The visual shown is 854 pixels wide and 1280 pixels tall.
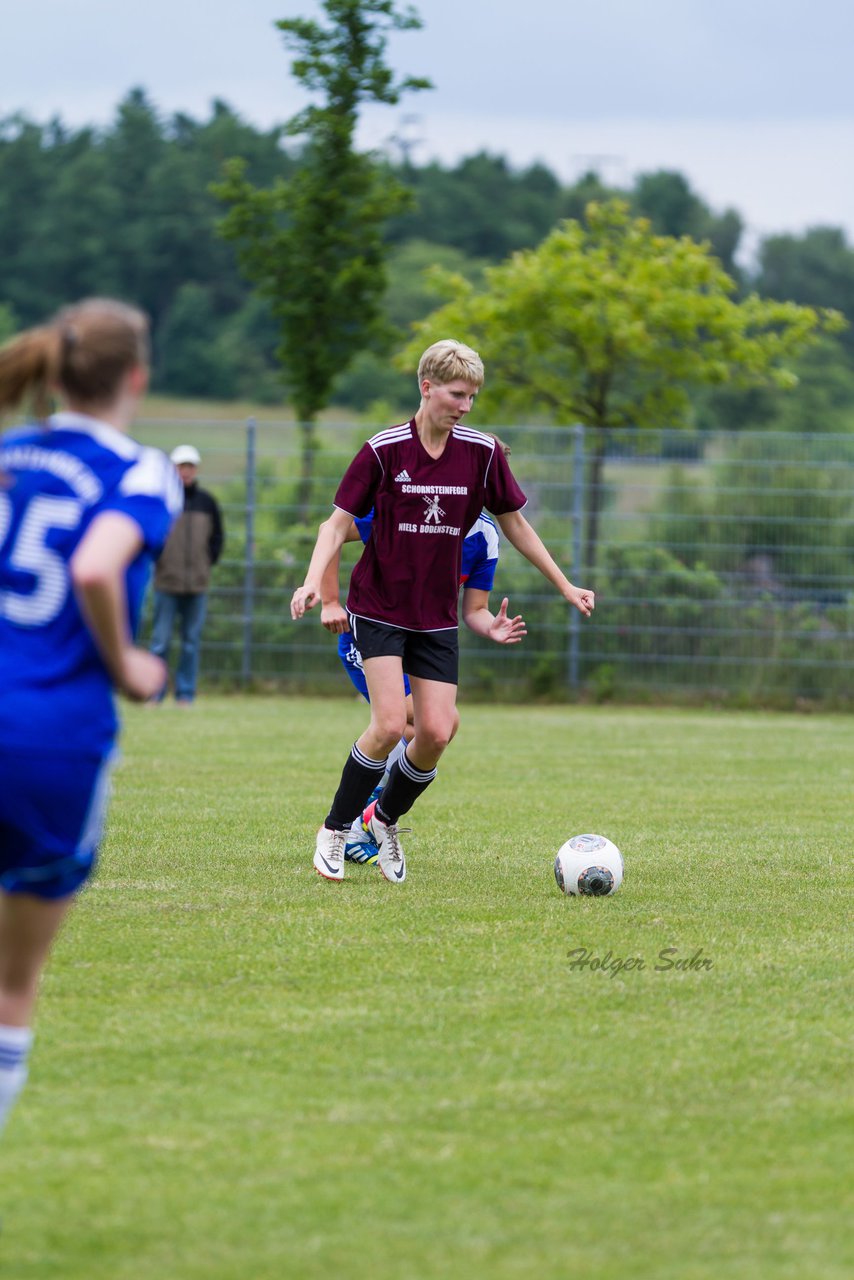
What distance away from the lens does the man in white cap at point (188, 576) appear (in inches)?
640

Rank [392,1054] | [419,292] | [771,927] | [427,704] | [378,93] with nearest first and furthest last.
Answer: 1. [392,1054]
2. [771,927]
3. [427,704]
4. [378,93]
5. [419,292]

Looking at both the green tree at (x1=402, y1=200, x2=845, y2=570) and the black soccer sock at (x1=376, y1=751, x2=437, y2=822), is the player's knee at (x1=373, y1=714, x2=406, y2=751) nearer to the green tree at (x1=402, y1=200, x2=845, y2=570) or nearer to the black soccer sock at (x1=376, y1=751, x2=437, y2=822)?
the black soccer sock at (x1=376, y1=751, x2=437, y2=822)

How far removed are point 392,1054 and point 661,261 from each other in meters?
16.9

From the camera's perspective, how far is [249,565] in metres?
18.3

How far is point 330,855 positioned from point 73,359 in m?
4.23

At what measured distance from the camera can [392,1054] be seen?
15.1 feet

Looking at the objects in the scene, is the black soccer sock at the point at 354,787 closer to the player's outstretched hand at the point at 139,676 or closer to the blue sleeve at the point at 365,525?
the blue sleeve at the point at 365,525

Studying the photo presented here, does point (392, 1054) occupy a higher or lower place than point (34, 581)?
lower

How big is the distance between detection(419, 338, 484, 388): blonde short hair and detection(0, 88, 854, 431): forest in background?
67121 mm

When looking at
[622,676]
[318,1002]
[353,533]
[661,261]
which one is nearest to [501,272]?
[661,261]

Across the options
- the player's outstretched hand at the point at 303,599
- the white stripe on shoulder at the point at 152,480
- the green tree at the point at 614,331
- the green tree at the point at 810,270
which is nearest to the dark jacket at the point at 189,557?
the green tree at the point at 614,331

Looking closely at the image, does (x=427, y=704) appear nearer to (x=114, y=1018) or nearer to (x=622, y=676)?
(x=114, y=1018)

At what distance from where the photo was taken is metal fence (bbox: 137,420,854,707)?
17688mm

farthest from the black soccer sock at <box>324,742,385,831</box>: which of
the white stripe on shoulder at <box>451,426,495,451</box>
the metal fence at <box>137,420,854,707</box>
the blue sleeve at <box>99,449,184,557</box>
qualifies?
the metal fence at <box>137,420,854,707</box>
